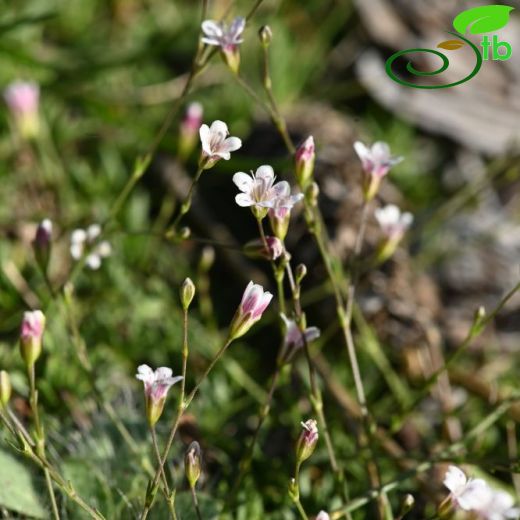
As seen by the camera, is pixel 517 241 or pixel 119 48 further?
pixel 119 48

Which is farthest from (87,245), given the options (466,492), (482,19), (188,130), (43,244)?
(482,19)

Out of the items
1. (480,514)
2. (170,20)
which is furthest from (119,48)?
(480,514)

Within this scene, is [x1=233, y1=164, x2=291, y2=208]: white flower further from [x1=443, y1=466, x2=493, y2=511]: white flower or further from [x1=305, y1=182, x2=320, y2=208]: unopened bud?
[x1=443, y1=466, x2=493, y2=511]: white flower

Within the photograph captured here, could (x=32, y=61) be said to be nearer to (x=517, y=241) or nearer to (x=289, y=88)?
(x=289, y=88)

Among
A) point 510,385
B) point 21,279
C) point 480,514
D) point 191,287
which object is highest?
point 191,287

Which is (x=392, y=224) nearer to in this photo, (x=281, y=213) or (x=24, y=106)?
(x=281, y=213)

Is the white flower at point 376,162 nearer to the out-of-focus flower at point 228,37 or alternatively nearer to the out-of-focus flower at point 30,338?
the out-of-focus flower at point 228,37

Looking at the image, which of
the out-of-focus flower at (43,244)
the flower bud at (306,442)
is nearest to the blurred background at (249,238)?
the out-of-focus flower at (43,244)
